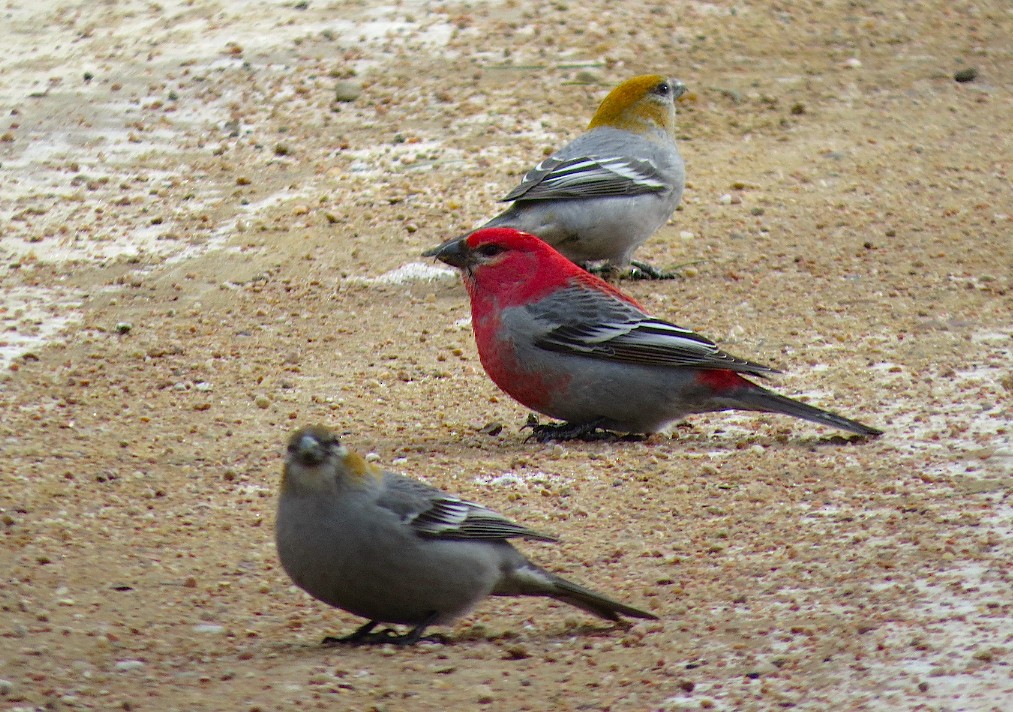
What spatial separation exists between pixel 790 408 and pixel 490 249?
1443mm

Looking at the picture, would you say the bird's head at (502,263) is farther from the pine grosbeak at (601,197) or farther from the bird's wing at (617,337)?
the pine grosbeak at (601,197)

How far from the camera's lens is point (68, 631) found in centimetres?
452

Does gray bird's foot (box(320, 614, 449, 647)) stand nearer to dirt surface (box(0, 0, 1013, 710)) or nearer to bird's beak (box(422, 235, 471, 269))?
dirt surface (box(0, 0, 1013, 710))

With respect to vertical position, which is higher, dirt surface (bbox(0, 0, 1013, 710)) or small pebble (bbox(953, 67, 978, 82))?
dirt surface (bbox(0, 0, 1013, 710))

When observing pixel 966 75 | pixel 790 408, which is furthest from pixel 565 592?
pixel 966 75

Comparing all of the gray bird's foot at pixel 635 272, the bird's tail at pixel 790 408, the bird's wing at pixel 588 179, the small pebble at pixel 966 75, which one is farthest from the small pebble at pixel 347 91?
the bird's tail at pixel 790 408

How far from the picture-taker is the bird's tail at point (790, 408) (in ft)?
19.9

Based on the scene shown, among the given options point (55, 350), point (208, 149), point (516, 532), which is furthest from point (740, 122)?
point (516, 532)

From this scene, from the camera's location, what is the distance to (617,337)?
253 inches

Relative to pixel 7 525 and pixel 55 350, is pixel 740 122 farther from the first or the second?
pixel 7 525

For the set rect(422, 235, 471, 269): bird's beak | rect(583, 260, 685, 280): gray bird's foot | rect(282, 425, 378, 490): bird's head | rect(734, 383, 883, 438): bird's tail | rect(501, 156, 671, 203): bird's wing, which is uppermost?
rect(282, 425, 378, 490): bird's head

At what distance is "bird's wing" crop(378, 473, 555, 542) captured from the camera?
4.45m

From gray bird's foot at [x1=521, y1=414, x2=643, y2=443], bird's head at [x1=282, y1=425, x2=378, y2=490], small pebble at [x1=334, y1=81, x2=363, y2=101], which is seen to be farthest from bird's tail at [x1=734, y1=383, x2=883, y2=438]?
small pebble at [x1=334, y1=81, x2=363, y2=101]

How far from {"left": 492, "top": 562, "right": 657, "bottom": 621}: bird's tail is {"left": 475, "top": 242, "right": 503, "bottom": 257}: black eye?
2.22 metres
